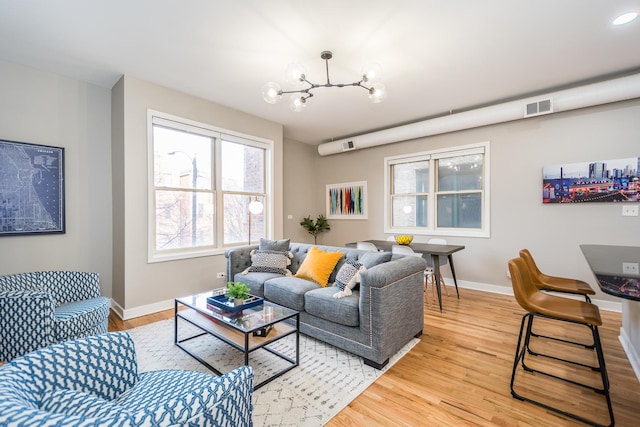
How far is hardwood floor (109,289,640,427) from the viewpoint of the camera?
68.1 inches

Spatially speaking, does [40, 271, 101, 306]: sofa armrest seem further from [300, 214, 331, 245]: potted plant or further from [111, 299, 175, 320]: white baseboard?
[300, 214, 331, 245]: potted plant

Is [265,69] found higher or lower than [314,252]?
higher

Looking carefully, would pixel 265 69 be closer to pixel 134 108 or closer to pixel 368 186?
pixel 134 108

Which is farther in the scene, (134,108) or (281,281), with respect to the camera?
(134,108)

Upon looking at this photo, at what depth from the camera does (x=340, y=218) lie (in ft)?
20.2

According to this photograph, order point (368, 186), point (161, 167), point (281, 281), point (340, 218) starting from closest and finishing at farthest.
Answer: point (281, 281) < point (161, 167) < point (368, 186) < point (340, 218)

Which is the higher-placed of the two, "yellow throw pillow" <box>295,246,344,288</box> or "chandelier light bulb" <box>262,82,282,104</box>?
"chandelier light bulb" <box>262,82,282,104</box>

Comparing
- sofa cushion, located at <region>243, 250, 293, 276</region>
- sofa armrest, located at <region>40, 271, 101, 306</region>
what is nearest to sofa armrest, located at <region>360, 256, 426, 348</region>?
sofa cushion, located at <region>243, 250, 293, 276</region>

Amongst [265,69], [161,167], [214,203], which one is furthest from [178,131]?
[265,69]

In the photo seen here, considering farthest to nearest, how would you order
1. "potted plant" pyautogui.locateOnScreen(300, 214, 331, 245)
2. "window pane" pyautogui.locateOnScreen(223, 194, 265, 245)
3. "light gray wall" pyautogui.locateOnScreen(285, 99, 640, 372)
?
"potted plant" pyautogui.locateOnScreen(300, 214, 331, 245), "window pane" pyautogui.locateOnScreen(223, 194, 265, 245), "light gray wall" pyautogui.locateOnScreen(285, 99, 640, 372)

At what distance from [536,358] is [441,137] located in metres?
3.44

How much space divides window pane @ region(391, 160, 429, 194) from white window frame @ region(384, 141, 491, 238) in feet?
0.31

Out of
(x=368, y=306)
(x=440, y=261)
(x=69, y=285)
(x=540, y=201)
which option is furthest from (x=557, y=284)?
(x=69, y=285)

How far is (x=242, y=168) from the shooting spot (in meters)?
4.68
